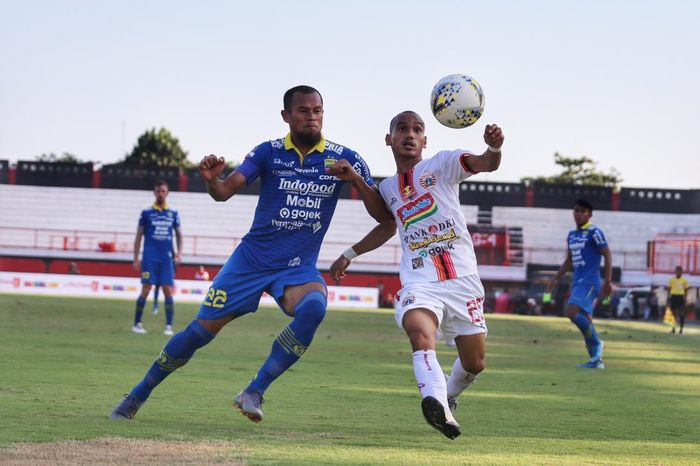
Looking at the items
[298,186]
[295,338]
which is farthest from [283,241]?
[295,338]

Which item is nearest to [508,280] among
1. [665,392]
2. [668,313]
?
[668,313]

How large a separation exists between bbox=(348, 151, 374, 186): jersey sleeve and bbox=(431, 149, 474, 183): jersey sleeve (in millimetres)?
499

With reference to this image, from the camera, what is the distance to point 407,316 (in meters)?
7.82

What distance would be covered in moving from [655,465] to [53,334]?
14.5m

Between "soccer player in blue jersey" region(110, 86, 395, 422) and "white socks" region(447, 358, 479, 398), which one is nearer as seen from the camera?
"soccer player in blue jersey" region(110, 86, 395, 422)

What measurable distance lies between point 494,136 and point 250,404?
2340mm

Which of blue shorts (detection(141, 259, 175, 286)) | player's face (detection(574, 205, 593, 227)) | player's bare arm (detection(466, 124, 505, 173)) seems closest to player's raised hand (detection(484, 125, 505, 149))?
player's bare arm (detection(466, 124, 505, 173))

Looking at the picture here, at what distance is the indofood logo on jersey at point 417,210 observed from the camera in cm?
818

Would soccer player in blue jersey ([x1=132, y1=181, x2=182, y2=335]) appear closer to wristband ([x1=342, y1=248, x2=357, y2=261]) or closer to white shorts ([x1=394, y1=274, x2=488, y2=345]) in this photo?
wristband ([x1=342, y1=248, x2=357, y2=261])

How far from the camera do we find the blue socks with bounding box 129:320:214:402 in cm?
824

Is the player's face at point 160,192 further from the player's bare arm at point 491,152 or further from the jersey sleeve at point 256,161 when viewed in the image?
the player's bare arm at point 491,152

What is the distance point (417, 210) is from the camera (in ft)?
27.0

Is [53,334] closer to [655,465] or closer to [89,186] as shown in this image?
[655,465]

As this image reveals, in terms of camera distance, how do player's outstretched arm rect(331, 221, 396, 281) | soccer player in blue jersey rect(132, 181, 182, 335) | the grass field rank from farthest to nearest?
soccer player in blue jersey rect(132, 181, 182, 335) → player's outstretched arm rect(331, 221, 396, 281) → the grass field
